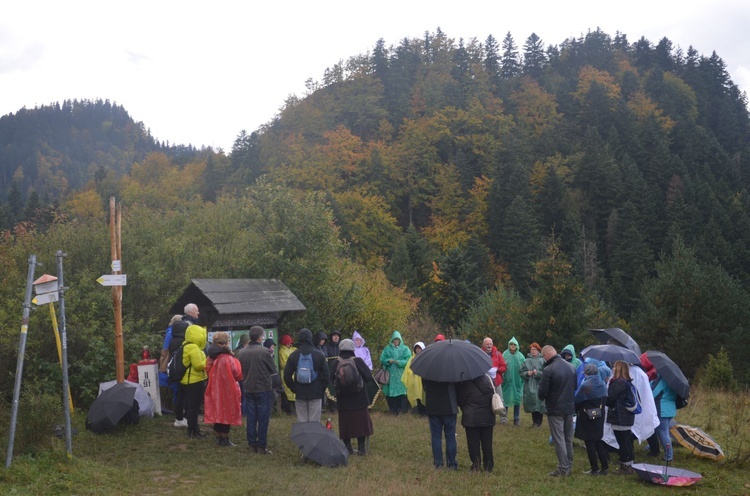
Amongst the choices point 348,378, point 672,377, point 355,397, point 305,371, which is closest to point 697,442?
point 672,377

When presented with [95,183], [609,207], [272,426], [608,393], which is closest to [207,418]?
[272,426]

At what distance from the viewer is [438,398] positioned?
920 centimetres

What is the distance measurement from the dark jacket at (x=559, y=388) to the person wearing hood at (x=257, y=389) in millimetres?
3921

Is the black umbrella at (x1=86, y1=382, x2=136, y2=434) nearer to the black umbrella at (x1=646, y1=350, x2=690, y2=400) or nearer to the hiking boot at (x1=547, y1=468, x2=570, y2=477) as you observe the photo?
the hiking boot at (x1=547, y1=468, x2=570, y2=477)

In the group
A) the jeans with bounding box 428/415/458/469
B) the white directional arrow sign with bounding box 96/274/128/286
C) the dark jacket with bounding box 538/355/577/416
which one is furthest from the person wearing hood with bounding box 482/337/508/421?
the white directional arrow sign with bounding box 96/274/128/286

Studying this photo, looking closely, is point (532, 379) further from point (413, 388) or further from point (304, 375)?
point (304, 375)

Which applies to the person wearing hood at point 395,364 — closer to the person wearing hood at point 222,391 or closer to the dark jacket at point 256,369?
the dark jacket at point 256,369

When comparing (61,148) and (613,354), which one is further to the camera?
(61,148)

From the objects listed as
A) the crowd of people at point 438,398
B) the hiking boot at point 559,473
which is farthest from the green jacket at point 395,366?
the hiking boot at point 559,473

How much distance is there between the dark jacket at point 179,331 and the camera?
11.0 metres

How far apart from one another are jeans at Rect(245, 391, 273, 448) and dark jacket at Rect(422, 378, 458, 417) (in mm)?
2475

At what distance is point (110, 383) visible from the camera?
38.1 feet

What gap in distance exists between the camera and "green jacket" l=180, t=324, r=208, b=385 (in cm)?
1030

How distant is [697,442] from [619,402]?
7.51 feet
